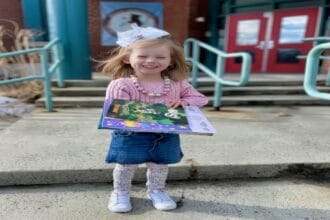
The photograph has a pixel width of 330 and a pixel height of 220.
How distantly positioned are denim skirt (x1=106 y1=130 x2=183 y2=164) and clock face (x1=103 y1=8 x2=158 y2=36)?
5.34 meters

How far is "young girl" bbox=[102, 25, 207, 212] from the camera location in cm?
175

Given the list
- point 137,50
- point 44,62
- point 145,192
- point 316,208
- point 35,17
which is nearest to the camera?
point 137,50

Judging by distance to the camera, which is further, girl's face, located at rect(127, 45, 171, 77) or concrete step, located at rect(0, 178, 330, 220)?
concrete step, located at rect(0, 178, 330, 220)

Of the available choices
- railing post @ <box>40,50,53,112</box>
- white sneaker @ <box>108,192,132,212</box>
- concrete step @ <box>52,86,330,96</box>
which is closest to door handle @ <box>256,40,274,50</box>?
concrete step @ <box>52,86,330,96</box>

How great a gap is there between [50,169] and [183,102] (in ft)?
3.79

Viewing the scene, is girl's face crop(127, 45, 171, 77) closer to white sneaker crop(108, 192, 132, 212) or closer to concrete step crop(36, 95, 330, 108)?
white sneaker crop(108, 192, 132, 212)

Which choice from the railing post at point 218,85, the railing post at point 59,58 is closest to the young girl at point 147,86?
the railing post at point 218,85

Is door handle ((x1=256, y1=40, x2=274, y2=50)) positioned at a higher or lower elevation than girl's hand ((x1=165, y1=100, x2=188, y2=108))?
lower

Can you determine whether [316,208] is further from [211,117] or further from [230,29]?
[230,29]

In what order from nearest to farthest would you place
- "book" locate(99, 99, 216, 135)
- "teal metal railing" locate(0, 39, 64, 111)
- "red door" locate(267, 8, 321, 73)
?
"book" locate(99, 99, 216, 135), "teal metal railing" locate(0, 39, 64, 111), "red door" locate(267, 8, 321, 73)

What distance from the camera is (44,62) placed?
379cm

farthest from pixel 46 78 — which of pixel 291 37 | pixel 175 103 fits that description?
pixel 291 37

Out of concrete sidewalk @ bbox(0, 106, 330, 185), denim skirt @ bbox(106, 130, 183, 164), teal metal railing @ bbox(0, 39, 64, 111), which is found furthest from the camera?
teal metal railing @ bbox(0, 39, 64, 111)

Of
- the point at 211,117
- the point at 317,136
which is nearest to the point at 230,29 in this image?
the point at 211,117
